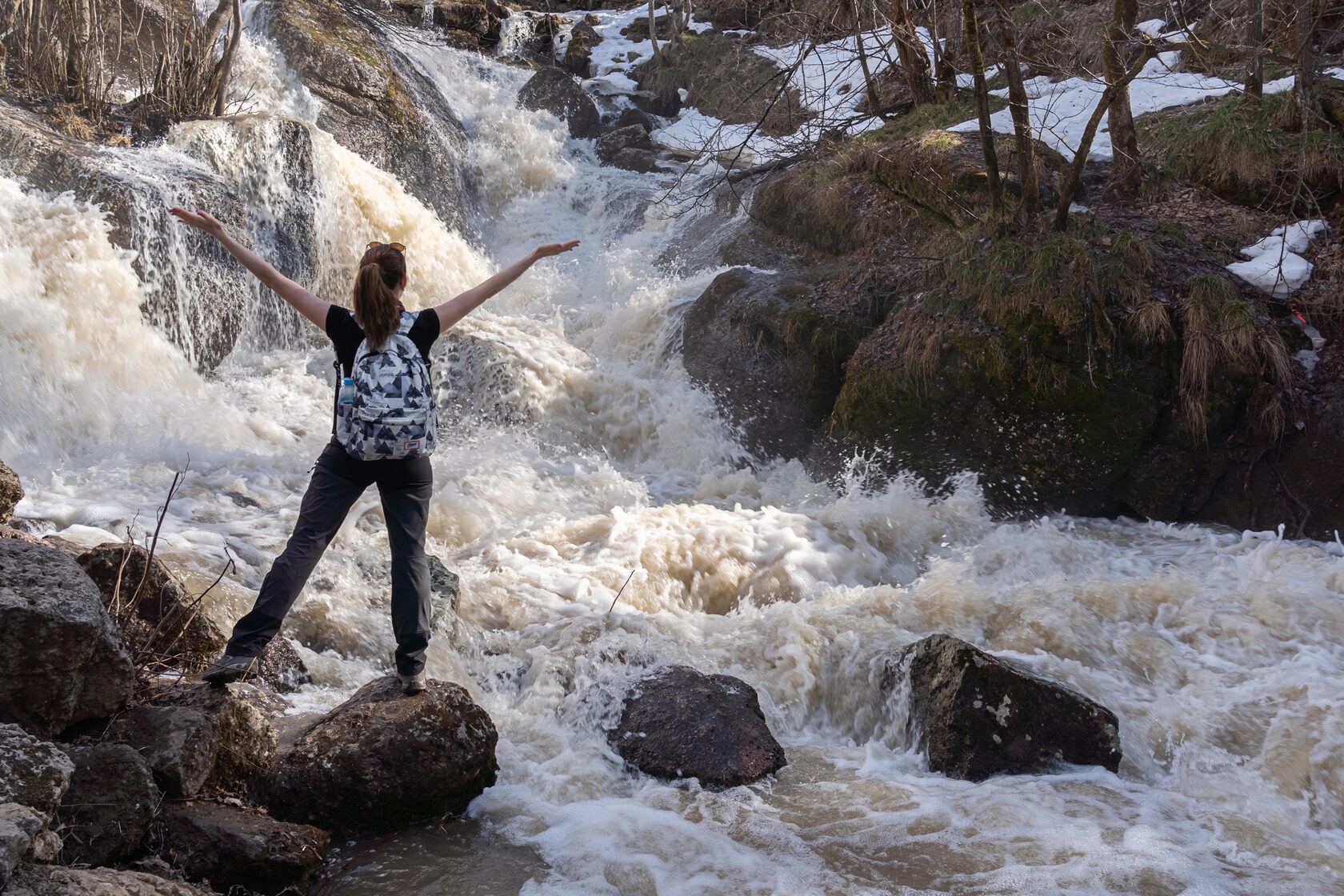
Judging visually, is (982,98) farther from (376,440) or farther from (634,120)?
(634,120)

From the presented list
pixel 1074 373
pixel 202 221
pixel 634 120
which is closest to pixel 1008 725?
pixel 202 221

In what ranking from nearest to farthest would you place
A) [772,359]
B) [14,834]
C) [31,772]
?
[14,834], [31,772], [772,359]

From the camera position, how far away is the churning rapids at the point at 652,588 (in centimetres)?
363

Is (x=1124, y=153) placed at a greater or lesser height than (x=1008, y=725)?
greater

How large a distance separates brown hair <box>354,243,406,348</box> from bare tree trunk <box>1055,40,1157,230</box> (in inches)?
244

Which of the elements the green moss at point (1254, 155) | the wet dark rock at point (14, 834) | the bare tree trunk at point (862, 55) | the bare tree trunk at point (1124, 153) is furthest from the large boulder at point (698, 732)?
the bare tree trunk at point (1124, 153)

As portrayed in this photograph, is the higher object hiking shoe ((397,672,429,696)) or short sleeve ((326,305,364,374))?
short sleeve ((326,305,364,374))

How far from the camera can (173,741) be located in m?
3.09

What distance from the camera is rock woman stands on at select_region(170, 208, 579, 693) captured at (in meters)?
3.44

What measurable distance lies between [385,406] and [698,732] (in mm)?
2003

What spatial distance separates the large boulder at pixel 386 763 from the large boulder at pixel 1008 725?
2.07 meters

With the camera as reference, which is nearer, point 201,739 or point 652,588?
point 201,739

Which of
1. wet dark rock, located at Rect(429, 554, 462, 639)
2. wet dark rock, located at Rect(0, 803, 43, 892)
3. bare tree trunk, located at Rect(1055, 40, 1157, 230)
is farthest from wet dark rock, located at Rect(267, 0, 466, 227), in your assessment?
wet dark rock, located at Rect(0, 803, 43, 892)

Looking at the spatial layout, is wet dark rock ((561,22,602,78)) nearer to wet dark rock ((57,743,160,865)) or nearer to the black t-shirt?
the black t-shirt
